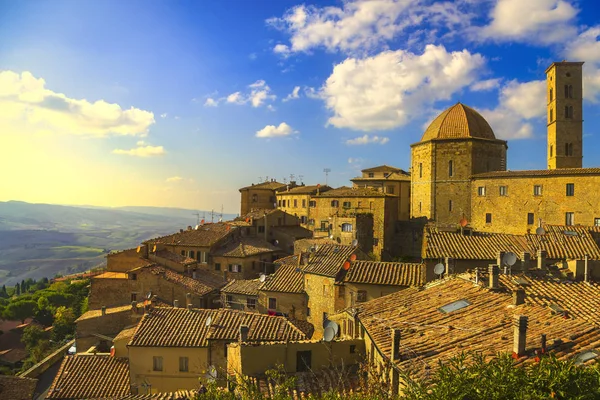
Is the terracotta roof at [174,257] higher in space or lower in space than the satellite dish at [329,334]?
lower

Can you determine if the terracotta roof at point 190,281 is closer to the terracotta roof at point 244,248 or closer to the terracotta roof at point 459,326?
the terracotta roof at point 244,248

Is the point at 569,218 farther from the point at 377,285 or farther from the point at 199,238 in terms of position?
the point at 199,238

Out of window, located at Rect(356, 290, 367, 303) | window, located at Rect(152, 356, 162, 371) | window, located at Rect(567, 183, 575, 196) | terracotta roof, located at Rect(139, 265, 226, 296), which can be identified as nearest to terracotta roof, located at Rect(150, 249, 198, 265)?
terracotta roof, located at Rect(139, 265, 226, 296)

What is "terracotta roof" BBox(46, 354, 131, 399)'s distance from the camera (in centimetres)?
2069

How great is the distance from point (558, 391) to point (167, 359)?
18.3 metres

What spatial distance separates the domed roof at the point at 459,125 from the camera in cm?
4569

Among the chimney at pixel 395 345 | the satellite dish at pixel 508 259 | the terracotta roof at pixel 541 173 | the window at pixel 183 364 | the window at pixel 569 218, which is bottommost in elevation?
the window at pixel 183 364

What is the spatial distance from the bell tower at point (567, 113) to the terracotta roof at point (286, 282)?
36.7 m

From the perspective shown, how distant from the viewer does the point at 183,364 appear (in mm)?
21250

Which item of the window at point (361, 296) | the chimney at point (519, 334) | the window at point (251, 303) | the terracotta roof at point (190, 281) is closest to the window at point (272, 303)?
the window at point (251, 303)

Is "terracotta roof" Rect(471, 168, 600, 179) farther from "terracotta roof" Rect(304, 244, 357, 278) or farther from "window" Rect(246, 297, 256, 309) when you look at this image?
"window" Rect(246, 297, 256, 309)

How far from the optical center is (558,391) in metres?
6.77

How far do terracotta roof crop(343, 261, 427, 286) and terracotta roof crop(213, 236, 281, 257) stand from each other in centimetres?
2185

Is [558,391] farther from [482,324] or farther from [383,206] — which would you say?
[383,206]
